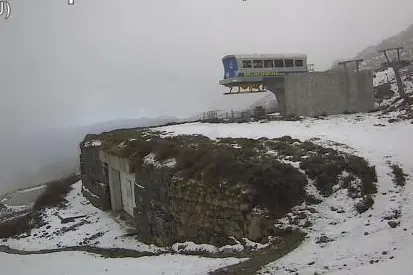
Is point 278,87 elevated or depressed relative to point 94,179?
elevated

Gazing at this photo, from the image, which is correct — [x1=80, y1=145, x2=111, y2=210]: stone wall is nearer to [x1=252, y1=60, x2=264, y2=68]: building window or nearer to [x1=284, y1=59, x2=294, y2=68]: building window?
[x1=252, y1=60, x2=264, y2=68]: building window

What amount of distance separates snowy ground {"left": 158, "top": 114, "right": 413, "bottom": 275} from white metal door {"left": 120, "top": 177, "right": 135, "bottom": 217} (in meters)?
6.28

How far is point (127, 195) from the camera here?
16109 mm

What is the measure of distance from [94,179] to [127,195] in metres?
4.15

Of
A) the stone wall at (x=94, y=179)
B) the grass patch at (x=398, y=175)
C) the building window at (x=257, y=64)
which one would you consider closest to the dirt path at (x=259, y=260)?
the grass patch at (x=398, y=175)

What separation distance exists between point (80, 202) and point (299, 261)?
15183mm

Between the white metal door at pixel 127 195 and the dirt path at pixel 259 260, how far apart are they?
8.57 metres

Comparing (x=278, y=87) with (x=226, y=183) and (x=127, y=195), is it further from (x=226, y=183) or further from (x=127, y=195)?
(x=226, y=183)

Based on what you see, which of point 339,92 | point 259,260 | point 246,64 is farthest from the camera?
point 246,64

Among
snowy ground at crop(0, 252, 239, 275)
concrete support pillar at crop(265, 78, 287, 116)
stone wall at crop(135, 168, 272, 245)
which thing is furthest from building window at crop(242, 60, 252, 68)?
snowy ground at crop(0, 252, 239, 275)

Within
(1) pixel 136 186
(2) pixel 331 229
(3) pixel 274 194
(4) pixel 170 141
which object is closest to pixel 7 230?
(1) pixel 136 186

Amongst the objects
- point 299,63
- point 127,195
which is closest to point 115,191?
point 127,195

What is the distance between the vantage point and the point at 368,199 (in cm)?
835

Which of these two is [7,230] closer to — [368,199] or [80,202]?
[80,202]
